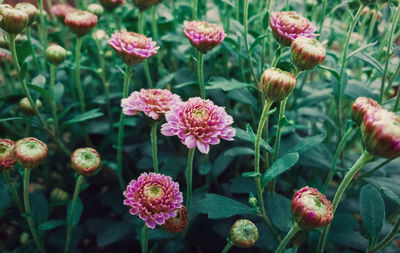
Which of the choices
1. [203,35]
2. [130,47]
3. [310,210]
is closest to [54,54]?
[130,47]

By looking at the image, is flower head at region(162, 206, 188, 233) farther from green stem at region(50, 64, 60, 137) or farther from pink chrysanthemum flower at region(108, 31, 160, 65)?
green stem at region(50, 64, 60, 137)

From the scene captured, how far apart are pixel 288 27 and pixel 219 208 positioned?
0.39 meters

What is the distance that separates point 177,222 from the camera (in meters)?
0.65

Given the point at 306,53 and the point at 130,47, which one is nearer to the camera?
the point at 306,53

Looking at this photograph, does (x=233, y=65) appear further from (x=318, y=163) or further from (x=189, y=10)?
(x=318, y=163)

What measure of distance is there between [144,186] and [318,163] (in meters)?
0.46

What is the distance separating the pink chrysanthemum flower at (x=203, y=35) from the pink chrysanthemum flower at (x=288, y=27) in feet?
0.40

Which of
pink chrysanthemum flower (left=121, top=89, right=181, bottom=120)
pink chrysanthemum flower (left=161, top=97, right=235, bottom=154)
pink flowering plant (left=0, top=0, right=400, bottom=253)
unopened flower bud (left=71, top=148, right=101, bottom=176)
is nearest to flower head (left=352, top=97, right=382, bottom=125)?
pink flowering plant (left=0, top=0, right=400, bottom=253)

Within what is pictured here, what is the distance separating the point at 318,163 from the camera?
2.87 feet

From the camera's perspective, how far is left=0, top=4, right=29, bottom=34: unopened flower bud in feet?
2.30

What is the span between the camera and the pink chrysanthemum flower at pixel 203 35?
741 mm

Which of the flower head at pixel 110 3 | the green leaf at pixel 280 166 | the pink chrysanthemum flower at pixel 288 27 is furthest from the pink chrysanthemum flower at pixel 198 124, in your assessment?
the flower head at pixel 110 3

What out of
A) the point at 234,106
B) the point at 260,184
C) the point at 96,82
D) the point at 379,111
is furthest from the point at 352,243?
the point at 96,82

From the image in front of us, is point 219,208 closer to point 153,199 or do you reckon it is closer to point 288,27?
point 153,199
